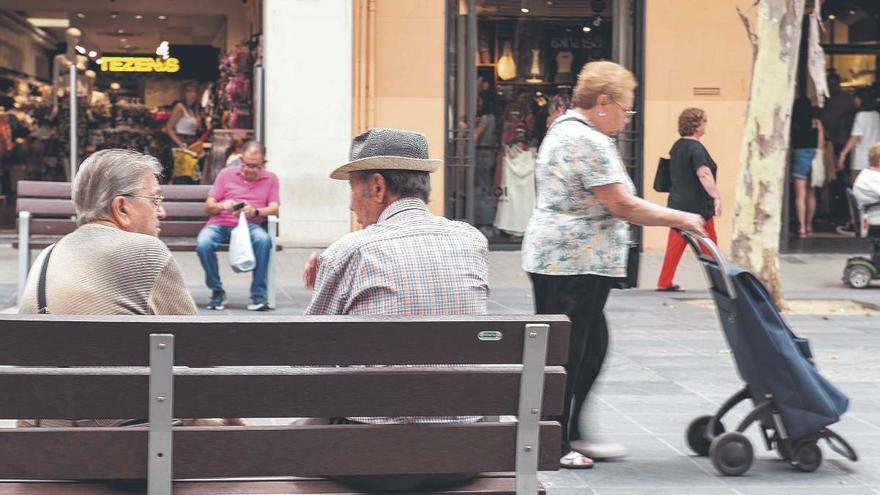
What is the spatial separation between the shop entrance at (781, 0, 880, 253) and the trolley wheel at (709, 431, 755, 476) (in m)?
13.1

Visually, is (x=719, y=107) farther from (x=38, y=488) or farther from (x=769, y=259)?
(x=38, y=488)

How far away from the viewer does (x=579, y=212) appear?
5652mm

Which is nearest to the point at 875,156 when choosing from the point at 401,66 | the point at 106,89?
the point at 401,66

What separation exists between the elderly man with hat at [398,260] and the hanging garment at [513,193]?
1250cm

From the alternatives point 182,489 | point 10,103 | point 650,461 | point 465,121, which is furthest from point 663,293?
point 10,103

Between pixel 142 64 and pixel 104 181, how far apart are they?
21183 millimetres

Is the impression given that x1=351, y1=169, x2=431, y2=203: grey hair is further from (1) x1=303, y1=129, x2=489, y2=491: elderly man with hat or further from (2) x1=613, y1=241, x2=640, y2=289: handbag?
(2) x1=613, y1=241, x2=640, y2=289: handbag

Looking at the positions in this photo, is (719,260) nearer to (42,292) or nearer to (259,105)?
(42,292)

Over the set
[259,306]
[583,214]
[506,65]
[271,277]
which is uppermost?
[506,65]

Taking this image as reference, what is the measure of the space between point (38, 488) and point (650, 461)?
3.07 m

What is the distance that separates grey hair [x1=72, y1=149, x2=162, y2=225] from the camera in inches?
156

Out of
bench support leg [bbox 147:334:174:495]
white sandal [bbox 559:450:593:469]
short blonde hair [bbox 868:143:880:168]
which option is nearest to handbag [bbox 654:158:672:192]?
short blonde hair [bbox 868:143:880:168]

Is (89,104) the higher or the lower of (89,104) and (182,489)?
the higher

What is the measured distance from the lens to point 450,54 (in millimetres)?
16172
